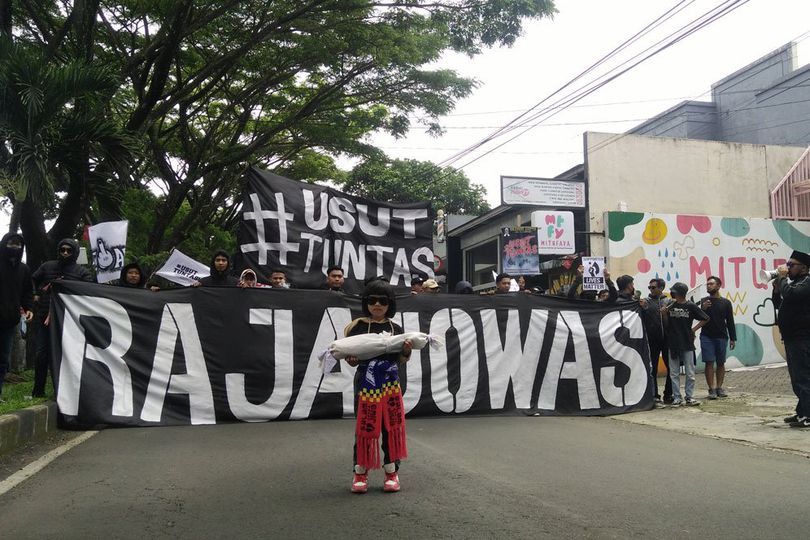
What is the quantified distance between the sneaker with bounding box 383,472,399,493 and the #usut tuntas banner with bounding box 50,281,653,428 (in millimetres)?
3562

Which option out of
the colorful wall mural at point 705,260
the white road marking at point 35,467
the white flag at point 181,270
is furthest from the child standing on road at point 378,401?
the colorful wall mural at point 705,260

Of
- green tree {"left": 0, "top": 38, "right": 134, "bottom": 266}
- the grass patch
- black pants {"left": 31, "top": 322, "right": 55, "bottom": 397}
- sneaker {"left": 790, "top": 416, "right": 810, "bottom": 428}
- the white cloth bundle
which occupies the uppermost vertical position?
green tree {"left": 0, "top": 38, "right": 134, "bottom": 266}

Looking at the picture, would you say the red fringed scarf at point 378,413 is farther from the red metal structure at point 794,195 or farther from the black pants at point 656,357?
the red metal structure at point 794,195

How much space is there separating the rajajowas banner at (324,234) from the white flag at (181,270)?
1058 mm

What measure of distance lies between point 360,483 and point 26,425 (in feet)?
11.3

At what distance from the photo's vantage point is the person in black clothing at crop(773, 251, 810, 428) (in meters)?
7.45

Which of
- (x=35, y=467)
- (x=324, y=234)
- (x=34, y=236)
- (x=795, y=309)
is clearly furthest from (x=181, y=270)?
(x=795, y=309)

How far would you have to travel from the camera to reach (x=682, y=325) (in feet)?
32.6

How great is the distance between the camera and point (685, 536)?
3.70 metres

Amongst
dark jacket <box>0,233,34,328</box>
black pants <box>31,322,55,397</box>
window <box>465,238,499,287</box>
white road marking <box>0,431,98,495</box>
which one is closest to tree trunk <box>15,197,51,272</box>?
dark jacket <box>0,233,34,328</box>

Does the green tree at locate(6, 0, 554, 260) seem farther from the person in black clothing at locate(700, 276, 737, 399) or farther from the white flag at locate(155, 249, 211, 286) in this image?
the person in black clothing at locate(700, 276, 737, 399)

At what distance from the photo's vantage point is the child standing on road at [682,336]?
9.80 meters

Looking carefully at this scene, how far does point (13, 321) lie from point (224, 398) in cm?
228

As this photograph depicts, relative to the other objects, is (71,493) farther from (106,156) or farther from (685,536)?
(106,156)
